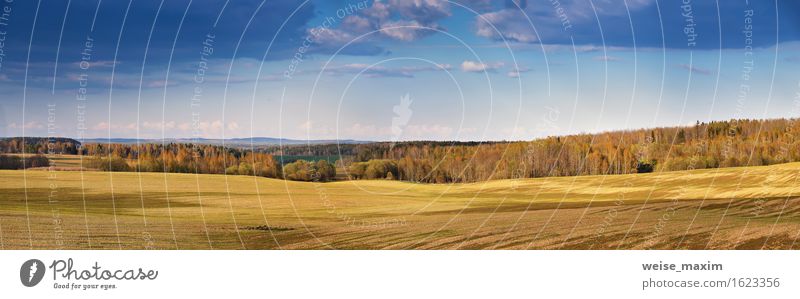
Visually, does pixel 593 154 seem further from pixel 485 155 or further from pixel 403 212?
pixel 403 212

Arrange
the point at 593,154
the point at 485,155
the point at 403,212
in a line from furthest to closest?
the point at 593,154 → the point at 485,155 → the point at 403,212

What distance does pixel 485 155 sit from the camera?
16.1 m

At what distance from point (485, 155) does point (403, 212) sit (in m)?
1.79

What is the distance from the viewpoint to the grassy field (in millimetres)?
15523

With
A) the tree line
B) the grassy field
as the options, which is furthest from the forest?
the grassy field

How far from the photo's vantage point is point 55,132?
15.8 m

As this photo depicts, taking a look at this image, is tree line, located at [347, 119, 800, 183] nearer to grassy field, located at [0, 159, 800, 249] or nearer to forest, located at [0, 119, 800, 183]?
forest, located at [0, 119, 800, 183]

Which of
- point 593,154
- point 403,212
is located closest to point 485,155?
point 403,212

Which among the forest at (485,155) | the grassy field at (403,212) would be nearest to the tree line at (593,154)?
the forest at (485,155)

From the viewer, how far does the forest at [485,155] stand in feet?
52.2
